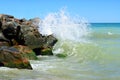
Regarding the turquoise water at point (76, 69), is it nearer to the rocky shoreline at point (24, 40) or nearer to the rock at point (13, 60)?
the rock at point (13, 60)

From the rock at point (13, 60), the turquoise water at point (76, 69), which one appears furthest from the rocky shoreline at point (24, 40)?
the rock at point (13, 60)

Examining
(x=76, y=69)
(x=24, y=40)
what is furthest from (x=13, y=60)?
(x=24, y=40)

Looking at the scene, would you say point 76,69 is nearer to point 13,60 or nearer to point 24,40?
point 13,60

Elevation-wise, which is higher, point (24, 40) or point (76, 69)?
point (24, 40)

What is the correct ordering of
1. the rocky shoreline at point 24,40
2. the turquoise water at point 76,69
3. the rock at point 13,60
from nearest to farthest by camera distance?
the turquoise water at point 76,69, the rock at point 13,60, the rocky shoreline at point 24,40

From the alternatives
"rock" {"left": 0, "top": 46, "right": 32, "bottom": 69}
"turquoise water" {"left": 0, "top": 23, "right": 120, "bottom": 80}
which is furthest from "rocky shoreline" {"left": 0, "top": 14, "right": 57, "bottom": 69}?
"rock" {"left": 0, "top": 46, "right": 32, "bottom": 69}

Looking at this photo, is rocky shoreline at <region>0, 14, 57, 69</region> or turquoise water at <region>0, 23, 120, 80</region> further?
rocky shoreline at <region>0, 14, 57, 69</region>

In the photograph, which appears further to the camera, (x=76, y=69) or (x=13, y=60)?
(x=76, y=69)

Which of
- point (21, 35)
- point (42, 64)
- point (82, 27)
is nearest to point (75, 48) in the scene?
point (21, 35)

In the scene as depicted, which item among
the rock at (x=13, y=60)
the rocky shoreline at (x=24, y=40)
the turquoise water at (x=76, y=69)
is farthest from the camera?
the rocky shoreline at (x=24, y=40)

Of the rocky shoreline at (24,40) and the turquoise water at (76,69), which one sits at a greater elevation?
the rocky shoreline at (24,40)

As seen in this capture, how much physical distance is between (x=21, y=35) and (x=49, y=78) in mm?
8298

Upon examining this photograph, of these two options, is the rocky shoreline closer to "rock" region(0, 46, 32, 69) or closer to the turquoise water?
the turquoise water

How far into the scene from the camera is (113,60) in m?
19.1
